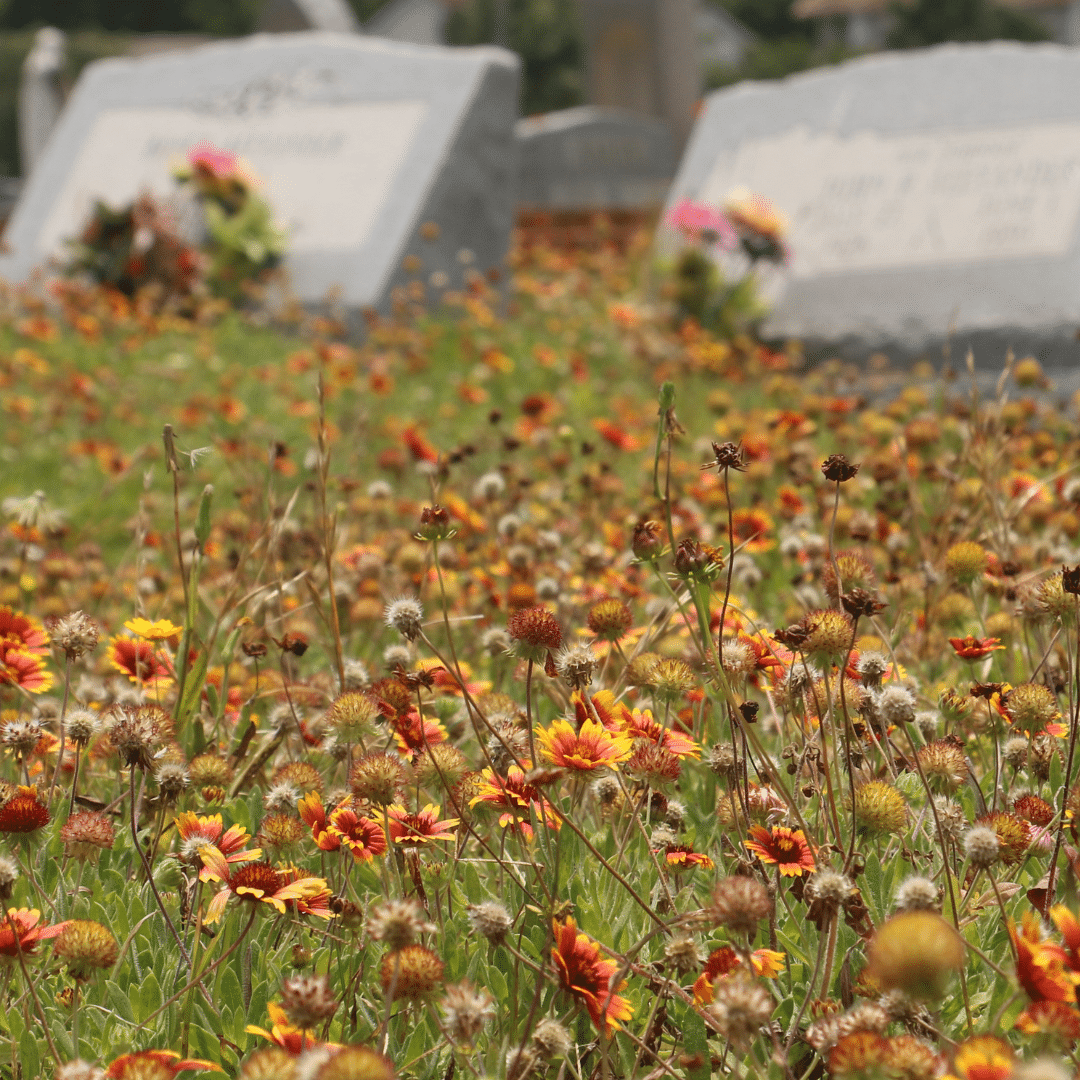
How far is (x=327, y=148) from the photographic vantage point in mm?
7883

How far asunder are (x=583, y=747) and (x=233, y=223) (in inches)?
264

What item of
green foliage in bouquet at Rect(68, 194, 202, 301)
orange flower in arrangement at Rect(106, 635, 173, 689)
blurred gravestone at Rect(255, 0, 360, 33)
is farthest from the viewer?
blurred gravestone at Rect(255, 0, 360, 33)

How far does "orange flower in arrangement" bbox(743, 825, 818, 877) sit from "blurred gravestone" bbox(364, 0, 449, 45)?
3728 centimetres

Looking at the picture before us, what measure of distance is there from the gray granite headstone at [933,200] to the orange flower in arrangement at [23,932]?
189 inches

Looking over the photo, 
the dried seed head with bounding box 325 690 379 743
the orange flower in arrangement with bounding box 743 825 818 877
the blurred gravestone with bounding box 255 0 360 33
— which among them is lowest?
the blurred gravestone with bounding box 255 0 360 33

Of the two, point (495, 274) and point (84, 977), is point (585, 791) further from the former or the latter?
point (495, 274)

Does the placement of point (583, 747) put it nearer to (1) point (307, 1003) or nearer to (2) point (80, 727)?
(1) point (307, 1003)

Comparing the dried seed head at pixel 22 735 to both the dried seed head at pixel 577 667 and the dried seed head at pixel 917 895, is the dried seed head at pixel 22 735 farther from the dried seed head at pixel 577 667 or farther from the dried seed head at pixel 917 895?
the dried seed head at pixel 917 895

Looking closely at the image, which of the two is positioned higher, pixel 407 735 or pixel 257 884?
pixel 257 884

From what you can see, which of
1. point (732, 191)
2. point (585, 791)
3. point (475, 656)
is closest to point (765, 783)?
point (585, 791)

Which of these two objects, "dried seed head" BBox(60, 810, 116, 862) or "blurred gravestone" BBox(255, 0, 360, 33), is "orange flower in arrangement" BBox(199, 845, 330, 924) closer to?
"dried seed head" BBox(60, 810, 116, 862)

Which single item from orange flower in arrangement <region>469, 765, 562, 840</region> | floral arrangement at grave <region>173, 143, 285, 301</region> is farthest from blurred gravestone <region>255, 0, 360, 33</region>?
orange flower in arrangement <region>469, 765, 562, 840</region>

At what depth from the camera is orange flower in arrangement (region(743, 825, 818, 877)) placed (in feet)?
4.02

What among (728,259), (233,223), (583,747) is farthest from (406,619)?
(233,223)
